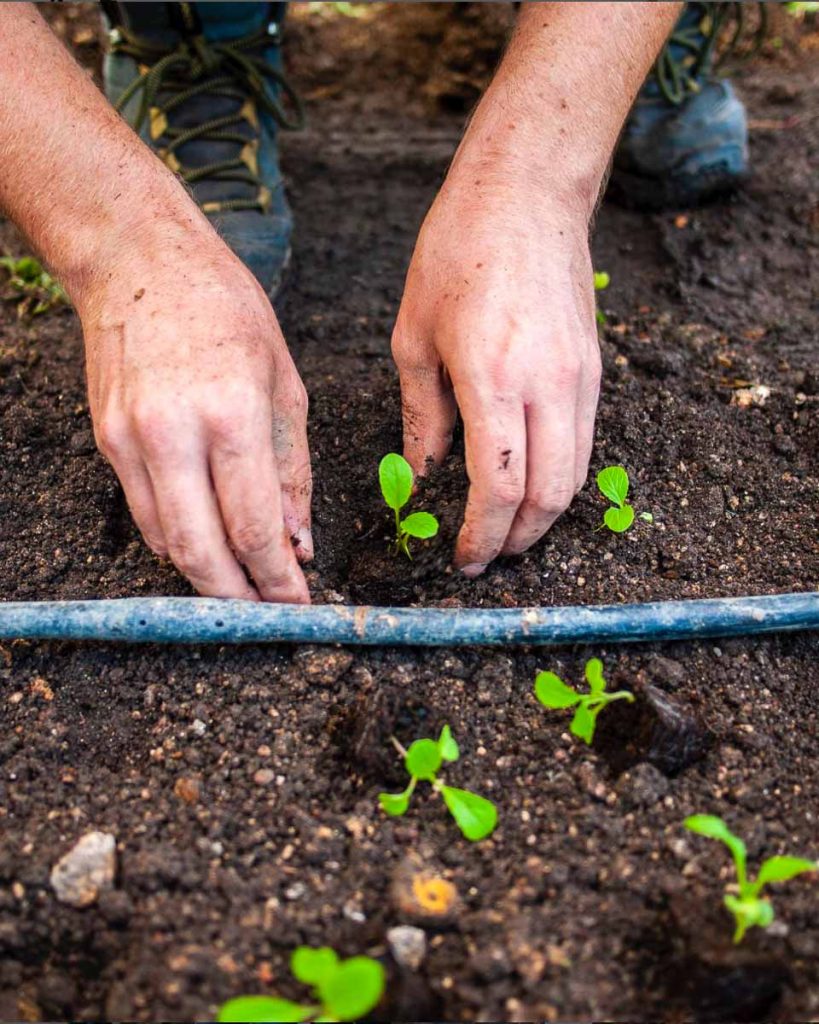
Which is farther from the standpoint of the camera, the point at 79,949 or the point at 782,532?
the point at 782,532

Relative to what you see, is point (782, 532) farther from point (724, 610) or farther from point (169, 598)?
point (169, 598)

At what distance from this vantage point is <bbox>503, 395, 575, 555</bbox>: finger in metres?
1.41

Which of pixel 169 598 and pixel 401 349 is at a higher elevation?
pixel 401 349

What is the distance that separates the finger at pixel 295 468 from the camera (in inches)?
58.9

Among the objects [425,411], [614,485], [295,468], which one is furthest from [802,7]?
[295,468]

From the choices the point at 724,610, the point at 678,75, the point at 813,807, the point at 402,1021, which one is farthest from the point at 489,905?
the point at 678,75

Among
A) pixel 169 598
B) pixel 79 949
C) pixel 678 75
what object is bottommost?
pixel 79 949

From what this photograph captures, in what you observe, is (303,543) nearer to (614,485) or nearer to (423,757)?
(423,757)

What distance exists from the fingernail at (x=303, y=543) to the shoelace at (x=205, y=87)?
3.79 feet

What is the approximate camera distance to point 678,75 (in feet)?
8.90

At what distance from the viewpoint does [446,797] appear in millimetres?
1288

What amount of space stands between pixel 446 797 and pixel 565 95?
121 centimetres

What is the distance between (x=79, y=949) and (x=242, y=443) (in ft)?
2.26

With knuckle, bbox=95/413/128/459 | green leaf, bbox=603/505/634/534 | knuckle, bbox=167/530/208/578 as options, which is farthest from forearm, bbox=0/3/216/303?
green leaf, bbox=603/505/634/534
